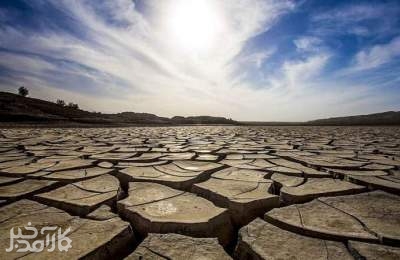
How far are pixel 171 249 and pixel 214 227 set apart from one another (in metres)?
0.24

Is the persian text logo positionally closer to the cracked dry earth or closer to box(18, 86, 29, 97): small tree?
the cracked dry earth

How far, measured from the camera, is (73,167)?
1.95 metres

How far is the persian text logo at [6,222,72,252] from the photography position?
80 centimetres

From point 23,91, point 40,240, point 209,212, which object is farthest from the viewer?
point 23,91

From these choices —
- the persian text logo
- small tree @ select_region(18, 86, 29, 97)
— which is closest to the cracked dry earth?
the persian text logo

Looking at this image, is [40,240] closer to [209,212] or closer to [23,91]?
[209,212]

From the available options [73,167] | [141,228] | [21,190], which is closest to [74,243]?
[141,228]

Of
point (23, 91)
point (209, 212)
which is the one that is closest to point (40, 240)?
point (209, 212)

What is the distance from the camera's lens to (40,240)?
2.80ft

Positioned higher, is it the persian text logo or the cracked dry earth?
the cracked dry earth

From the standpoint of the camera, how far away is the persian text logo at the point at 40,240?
80 cm

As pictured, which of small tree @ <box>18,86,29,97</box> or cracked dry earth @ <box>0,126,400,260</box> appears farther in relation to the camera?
small tree @ <box>18,86,29,97</box>

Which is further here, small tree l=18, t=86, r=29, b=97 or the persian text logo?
small tree l=18, t=86, r=29, b=97

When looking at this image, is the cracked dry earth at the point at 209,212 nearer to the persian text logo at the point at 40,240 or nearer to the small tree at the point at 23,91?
the persian text logo at the point at 40,240
